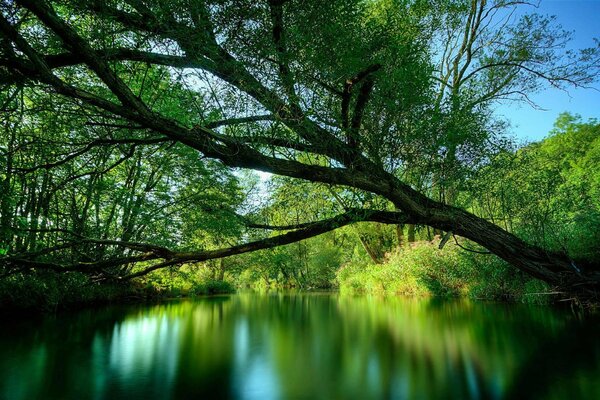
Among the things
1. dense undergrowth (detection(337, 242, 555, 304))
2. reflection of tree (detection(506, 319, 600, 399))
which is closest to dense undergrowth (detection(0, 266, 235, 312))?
reflection of tree (detection(506, 319, 600, 399))

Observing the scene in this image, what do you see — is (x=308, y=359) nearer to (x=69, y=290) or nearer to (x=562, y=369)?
(x=562, y=369)

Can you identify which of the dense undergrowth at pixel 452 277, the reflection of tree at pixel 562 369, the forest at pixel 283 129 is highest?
the forest at pixel 283 129

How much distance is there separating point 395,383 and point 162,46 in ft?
18.3

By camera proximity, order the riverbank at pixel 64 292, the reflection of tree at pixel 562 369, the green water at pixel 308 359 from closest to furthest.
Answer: the reflection of tree at pixel 562 369, the green water at pixel 308 359, the riverbank at pixel 64 292

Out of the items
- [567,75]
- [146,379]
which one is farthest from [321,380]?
[567,75]

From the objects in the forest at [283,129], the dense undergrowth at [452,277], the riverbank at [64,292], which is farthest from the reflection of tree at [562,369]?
the riverbank at [64,292]

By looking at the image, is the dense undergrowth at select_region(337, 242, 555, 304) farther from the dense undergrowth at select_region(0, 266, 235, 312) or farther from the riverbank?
the riverbank

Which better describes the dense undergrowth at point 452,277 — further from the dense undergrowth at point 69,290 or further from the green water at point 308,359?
the dense undergrowth at point 69,290

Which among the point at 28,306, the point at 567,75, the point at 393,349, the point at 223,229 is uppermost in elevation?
the point at 567,75

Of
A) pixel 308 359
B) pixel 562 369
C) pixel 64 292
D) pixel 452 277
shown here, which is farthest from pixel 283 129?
pixel 452 277

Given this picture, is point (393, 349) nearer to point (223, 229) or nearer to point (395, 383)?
point (395, 383)

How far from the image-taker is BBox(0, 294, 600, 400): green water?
4434mm

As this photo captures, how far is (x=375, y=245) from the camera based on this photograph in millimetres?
30234

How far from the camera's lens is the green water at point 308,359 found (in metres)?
4.43
